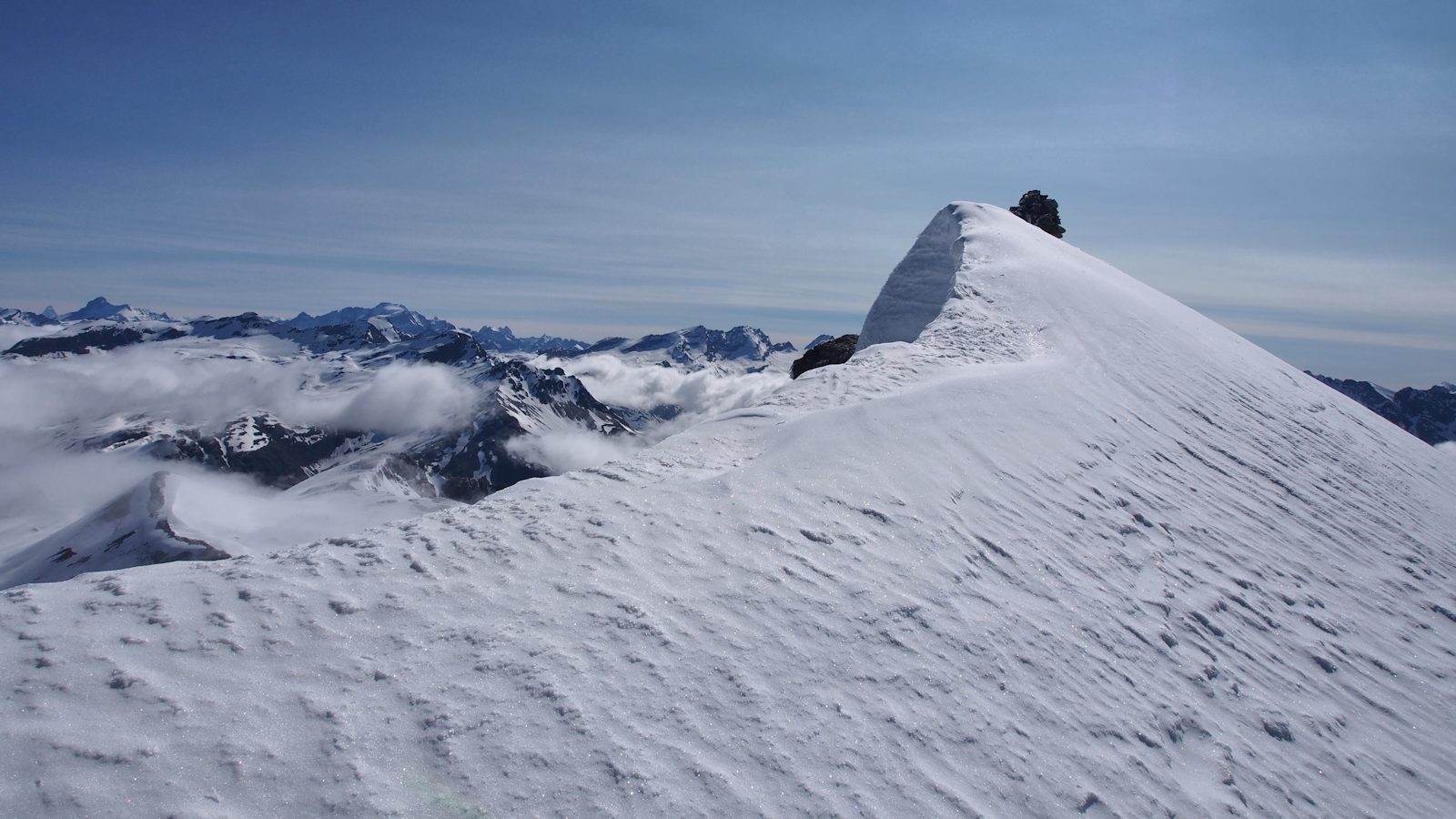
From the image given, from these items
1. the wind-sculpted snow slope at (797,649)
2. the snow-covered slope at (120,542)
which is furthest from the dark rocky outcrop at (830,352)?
the snow-covered slope at (120,542)

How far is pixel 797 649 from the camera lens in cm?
690

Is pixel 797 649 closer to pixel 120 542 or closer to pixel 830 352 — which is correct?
pixel 830 352

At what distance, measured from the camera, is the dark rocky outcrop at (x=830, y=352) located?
28516mm

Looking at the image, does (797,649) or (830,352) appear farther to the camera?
(830,352)

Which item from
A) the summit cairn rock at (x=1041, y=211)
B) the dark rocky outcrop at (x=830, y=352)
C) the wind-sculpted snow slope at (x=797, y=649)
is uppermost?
the summit cairn rock at (x=1041, y=211)

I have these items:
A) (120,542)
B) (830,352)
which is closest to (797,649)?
(830,352)

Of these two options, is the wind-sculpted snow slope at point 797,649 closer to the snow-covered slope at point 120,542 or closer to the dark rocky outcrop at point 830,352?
the dark rocky outcrop at point 830,352

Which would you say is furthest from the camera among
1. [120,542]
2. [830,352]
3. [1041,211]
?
[120,542]

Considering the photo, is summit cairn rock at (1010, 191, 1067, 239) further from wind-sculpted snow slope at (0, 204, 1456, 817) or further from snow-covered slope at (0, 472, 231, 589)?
snow-covered slope at (0, 472, 231, 589)

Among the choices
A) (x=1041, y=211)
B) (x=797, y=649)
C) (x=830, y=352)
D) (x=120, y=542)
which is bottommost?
(x=120, y=542)

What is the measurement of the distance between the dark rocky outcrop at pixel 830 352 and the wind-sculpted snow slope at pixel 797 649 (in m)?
15.0

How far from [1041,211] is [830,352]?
20.6 metres

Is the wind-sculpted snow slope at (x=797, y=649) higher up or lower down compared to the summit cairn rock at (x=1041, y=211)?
lower down

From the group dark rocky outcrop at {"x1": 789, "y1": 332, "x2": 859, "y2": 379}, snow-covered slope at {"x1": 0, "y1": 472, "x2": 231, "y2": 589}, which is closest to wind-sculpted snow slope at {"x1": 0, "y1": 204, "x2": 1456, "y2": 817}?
dark rocky outcrop at {"x1": 789, "y1": 332, "x2": 859, "y2": 379}
